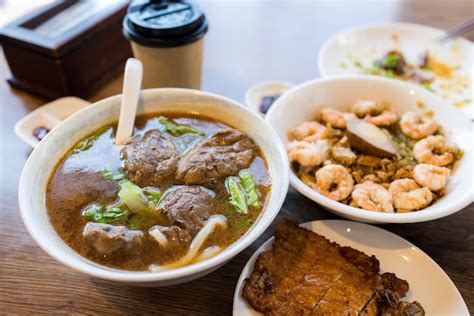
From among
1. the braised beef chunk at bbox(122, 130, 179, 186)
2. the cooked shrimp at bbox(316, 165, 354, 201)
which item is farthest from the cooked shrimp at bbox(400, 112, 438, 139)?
the braised beef chunk at bbox(122, 130, 179, 186)

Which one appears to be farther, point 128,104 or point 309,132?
point 309,132

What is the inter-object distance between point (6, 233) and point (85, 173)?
0.54 m

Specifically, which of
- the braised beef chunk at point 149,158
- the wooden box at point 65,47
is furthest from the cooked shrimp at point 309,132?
the wooden box at point 65,47

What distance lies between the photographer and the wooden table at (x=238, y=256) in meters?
1.64

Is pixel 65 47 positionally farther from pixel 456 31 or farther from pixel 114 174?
pixel 456 31

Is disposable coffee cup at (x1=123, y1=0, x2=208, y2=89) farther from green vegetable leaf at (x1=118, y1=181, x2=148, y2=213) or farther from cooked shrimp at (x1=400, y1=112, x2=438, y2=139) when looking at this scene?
cooked shrimp at (x1=400, y1=112, x2=438, y2=139)

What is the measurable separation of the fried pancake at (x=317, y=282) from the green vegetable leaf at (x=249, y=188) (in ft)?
0.57

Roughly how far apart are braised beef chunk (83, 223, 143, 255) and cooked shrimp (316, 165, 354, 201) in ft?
2.61

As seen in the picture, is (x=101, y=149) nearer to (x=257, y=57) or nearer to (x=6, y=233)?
(x=6, y=233)

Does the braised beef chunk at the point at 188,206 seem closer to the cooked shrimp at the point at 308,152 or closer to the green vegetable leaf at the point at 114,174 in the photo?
the green vegetable leaf at the point at 114,174

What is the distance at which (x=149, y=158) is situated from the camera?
171 centimetres

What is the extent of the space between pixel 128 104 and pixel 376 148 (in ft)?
3.79

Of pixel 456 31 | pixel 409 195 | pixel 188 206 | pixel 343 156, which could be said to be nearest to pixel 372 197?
pixel 409 195

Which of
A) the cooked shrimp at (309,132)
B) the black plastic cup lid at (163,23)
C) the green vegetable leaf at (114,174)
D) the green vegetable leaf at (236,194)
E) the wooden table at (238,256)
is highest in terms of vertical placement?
the black plastic cup lid at (163,23)
